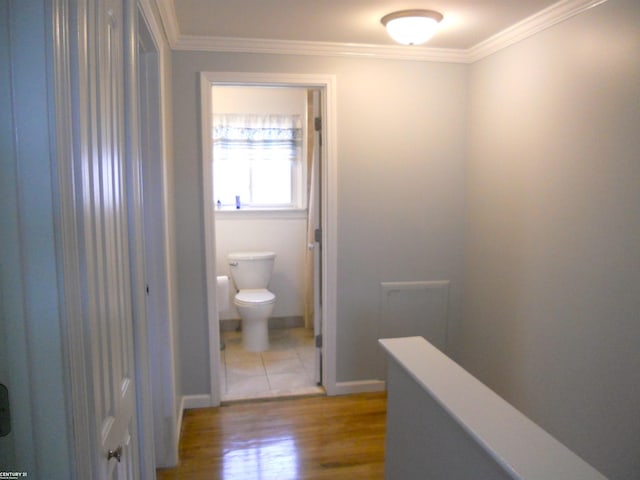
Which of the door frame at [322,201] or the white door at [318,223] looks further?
the white door at [318,223]

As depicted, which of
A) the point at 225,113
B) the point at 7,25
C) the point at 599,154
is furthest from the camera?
the point at 225,113

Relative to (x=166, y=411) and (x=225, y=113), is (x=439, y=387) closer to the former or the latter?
(x=166, y=411)

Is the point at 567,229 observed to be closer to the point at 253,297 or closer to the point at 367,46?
the point at 367,46

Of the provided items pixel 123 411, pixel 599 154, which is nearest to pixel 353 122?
pixel 599 154

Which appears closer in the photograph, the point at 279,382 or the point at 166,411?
the point at 166,411

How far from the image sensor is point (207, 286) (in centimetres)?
294

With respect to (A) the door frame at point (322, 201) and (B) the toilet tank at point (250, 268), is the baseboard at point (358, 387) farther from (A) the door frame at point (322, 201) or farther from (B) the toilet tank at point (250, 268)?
(B) the toilet tank at point (250, 268)

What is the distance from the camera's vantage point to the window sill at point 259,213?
173 inches

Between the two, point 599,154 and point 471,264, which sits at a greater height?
point 599,154

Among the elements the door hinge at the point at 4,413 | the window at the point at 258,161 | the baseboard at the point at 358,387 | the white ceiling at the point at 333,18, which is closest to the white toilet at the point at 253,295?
the window at the point at 258,161

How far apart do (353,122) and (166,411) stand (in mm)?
2014

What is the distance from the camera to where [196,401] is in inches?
119

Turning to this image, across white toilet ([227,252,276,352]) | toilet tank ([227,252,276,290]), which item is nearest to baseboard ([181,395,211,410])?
white toilet ([227,252,276,352])

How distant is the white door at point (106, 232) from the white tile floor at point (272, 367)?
1869mm
